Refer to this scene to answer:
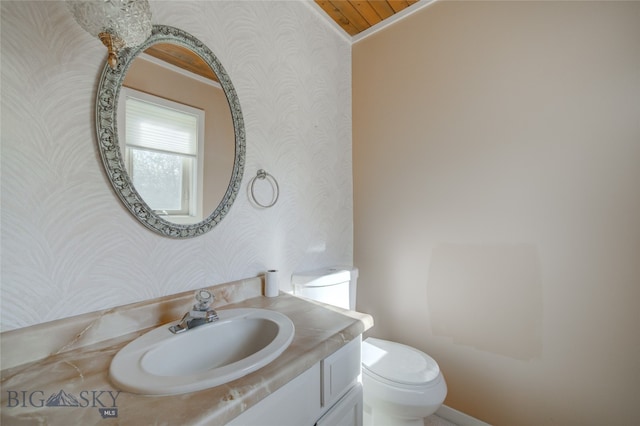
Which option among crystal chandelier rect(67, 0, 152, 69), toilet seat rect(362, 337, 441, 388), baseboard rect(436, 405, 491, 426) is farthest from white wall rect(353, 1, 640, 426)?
crystal chandelier rect(67, 0, 152, 69)

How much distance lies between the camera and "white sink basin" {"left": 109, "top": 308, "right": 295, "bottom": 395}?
1.90ft

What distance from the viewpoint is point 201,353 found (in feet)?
2.79

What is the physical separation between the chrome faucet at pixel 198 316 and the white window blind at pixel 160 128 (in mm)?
560

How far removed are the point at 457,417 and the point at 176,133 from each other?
2003 mm

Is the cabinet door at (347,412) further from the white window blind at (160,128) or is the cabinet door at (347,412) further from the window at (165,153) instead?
the white window blind at (160,128)

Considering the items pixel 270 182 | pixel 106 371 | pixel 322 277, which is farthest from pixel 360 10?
pixel 106 371

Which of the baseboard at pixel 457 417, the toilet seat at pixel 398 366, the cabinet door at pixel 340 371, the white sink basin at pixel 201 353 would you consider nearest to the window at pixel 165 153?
the white sink basin at pixel 201 353

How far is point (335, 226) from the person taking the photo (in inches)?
68.3

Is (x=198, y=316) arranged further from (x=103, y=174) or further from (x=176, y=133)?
(x=176, y=133)

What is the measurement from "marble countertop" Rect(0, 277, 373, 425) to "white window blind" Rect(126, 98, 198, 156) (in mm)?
563

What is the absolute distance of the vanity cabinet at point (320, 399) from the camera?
24.8 inches

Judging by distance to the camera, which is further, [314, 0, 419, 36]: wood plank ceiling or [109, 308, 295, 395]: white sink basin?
[314, 0, 419, 36]: wood plank ceiling

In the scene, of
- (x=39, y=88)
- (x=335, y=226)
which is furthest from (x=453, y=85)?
(x=39, y=88)

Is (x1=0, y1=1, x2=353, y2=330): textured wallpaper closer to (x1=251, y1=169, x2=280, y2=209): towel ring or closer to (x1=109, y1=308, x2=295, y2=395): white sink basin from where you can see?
(x1=251, y1=169, x2=280, y2=209): towel ring
